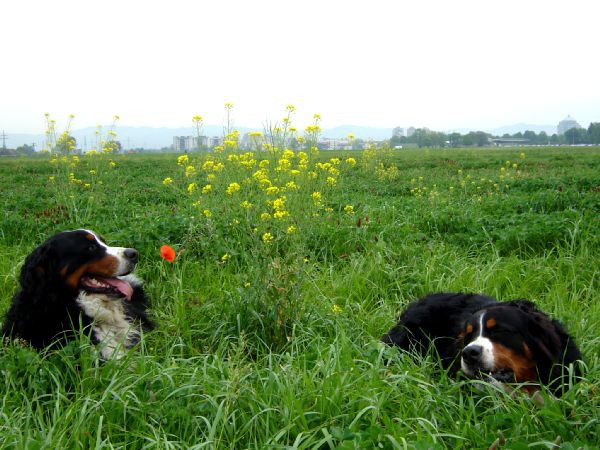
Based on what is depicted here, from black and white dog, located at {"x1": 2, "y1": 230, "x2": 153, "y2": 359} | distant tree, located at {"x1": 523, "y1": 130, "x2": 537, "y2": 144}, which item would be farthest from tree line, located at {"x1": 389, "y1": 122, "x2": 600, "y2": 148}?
black and white dog, located at {"x1": 2, "y1": 230, "x2": 153, "y2": 359}

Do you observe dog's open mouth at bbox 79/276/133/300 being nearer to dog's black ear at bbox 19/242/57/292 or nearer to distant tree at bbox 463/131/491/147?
dog's black ear at bbox 19/242/57/292

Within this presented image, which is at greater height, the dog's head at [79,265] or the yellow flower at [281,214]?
the yellow flower at [281,214]

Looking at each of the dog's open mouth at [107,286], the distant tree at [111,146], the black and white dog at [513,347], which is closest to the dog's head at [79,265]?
the dog's open mouth at [107,286]

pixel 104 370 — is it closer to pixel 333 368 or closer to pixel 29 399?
pixel 29 399

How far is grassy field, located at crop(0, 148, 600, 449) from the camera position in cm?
226

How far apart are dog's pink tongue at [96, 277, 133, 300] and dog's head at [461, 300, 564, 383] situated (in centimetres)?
227

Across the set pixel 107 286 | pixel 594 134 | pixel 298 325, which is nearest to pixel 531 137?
pixel 594 134

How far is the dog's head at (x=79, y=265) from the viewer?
10.6 ft

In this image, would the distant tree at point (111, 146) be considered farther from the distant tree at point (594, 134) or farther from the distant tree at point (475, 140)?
the distant tree at point (594, 134)

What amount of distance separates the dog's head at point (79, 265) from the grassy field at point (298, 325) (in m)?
0.46

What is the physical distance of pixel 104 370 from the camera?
269 cm

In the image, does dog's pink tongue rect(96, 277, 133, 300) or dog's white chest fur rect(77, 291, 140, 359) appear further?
dog's pink tongue rect(96, 277, 133, 300)

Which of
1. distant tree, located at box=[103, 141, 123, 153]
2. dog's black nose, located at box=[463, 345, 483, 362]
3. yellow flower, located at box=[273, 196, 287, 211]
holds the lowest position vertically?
dog's black nose, located at box=[463, 345, 483, 362]

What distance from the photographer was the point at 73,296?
331 cm
